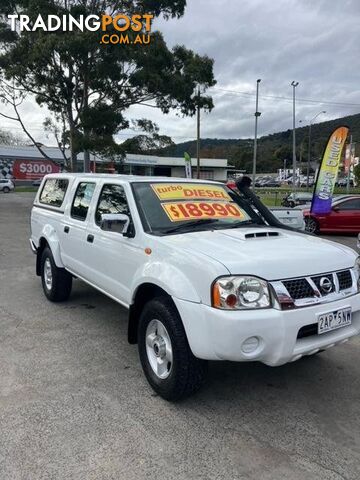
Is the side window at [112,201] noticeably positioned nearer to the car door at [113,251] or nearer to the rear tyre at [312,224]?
the car door at [113,251]

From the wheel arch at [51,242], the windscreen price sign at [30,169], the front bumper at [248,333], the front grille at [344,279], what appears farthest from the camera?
the windscreen price sign at [30,169]

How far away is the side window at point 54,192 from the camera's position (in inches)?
231

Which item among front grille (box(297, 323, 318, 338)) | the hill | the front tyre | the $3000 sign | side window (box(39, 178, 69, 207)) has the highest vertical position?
the hill

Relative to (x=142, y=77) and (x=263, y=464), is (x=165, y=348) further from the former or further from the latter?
(x=142, y=77)

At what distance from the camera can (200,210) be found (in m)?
4.17

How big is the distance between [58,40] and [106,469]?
60.5ft

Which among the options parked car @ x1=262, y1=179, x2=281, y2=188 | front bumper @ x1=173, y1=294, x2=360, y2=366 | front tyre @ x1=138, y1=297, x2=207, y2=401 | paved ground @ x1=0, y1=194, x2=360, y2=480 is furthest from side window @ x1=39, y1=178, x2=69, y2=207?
parked car @ x1=262, y1=179, x2=281, y2=188

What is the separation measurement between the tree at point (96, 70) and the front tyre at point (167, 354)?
16659 mm

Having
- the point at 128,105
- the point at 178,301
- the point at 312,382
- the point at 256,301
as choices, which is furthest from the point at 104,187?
the point at 128,105

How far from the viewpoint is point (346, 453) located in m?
2.77

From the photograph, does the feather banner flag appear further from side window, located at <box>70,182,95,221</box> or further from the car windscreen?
side window, located at <box>70,182,95,221</box>

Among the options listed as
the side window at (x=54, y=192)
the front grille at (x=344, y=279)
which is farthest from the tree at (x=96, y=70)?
the front grille at (x=344, y=279)

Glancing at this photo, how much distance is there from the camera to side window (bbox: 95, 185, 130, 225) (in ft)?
14.0

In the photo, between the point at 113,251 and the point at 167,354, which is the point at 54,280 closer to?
the point at 113,251
